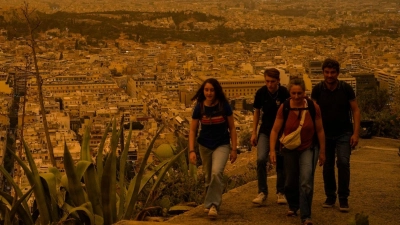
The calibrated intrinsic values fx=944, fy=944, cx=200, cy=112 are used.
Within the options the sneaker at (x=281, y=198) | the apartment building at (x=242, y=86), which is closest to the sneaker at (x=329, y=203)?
the sneaker at (x=281, y=198)

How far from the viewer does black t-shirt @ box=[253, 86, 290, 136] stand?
544 cm

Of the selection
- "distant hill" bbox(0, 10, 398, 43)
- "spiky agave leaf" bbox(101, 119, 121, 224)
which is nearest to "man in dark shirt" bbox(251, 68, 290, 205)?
"spiky agave leaf" bbox(101, 119, 121, 224)

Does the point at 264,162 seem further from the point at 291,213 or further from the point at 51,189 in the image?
the point at 51,189

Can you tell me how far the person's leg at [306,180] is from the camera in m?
5.00

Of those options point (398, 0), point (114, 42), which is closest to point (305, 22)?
point (398, 0)

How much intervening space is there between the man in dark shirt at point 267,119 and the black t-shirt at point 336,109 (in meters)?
0.23

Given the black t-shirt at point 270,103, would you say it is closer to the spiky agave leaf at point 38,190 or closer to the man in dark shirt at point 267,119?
the man in dark shirt at point 267,119

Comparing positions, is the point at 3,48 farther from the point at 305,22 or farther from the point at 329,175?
the point at 329,175

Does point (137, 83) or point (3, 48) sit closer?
point (137, 83)

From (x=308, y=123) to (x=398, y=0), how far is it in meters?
78.3

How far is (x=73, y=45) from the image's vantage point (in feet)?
192

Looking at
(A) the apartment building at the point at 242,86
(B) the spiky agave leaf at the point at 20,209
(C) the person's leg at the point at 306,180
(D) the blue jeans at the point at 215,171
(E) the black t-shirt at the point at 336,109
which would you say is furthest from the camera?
(A) the apartment building at the point at 242,86

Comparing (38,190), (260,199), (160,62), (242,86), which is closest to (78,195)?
(38,190)

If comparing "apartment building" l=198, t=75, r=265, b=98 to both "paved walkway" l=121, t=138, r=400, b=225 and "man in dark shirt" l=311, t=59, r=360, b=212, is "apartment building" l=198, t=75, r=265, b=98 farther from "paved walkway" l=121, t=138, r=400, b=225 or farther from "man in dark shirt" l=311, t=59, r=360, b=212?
"man in dark shirt" l=311, t=59, r=360, b=212
